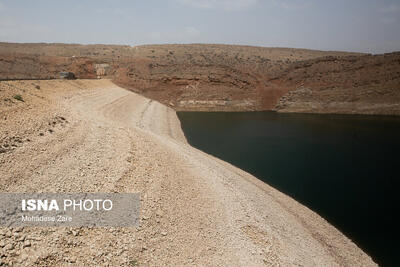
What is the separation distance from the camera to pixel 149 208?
6809 millimetres

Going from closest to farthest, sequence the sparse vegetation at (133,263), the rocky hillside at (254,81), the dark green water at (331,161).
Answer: the sparse vegetation at (133,263) < the dark green water at (331,161) < the rocky hillside at (254,81)

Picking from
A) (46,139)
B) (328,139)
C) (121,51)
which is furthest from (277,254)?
(121,51)

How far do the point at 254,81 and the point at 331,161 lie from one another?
75.7 ft

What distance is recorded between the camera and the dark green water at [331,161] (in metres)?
9.05

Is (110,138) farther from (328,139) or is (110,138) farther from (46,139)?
(328,139)

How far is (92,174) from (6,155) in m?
2.15

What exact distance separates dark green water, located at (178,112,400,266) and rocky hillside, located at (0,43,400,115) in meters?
→ 3.92

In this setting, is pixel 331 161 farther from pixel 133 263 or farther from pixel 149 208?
pixel 133 263

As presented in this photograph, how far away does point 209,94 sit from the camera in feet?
113

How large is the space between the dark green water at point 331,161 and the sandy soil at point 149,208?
92cm

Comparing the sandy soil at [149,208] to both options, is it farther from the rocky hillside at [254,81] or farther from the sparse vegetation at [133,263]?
the rocky hillside at [254,81]

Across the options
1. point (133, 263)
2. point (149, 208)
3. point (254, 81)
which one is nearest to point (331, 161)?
point (149, 208)

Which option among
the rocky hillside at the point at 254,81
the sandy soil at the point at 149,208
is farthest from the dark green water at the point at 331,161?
the rocky hillside at the point at 254,81

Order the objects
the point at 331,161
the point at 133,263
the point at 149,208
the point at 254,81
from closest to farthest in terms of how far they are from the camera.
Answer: the point at 133,263 → the point at 149,208 → the point at 331,161 → the point at 254,81
